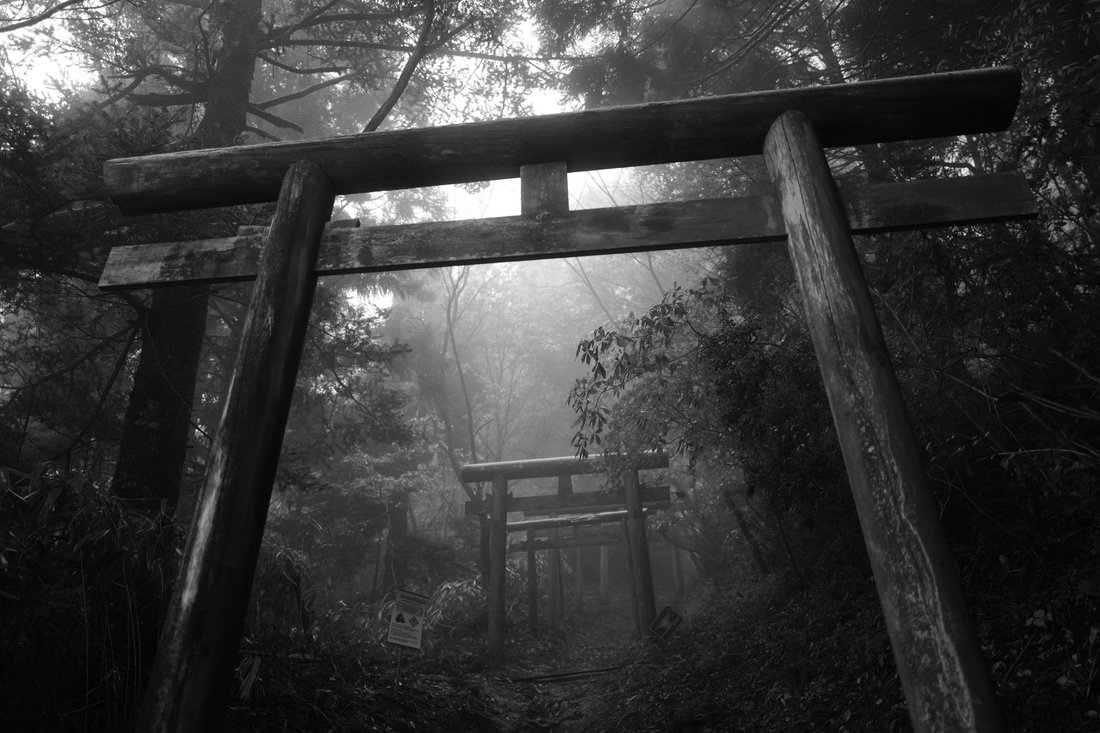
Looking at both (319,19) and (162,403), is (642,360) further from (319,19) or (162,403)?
(319,19)

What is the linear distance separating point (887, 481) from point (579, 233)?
1.72 metres

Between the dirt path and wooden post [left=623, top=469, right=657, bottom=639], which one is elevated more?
wooden post [left=623, top=469, right=657, bottom=639]

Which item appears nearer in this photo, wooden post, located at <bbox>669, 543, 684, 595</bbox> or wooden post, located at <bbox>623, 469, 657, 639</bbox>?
wooden post, located at <bbox>623, 469, 657, 639</bbox>

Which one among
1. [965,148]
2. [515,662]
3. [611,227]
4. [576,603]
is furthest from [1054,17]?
[576,603]

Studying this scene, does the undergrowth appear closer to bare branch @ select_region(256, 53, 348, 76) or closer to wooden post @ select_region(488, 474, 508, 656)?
bare branch @ select_region(256, 53, 348, 76)

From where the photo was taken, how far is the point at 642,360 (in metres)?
6.26

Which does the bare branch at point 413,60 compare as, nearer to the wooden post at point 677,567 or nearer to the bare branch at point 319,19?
the bare branch at point 319,19

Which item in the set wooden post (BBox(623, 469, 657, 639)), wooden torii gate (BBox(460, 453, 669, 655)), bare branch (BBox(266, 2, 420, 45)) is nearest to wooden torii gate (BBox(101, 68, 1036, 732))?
bare branch (BBox(266, 2, 420, 45))

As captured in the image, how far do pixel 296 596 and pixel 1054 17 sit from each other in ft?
26.7

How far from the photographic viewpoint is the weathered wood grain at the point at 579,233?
9.70 feet

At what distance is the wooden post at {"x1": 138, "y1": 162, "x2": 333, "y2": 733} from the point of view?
2.10 m

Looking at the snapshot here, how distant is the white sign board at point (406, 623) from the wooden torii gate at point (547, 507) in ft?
13.4

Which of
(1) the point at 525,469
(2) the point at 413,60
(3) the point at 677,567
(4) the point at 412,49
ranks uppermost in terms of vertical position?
(4) the point at 412,49

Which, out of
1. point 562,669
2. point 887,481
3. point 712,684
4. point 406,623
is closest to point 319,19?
point 406,623
